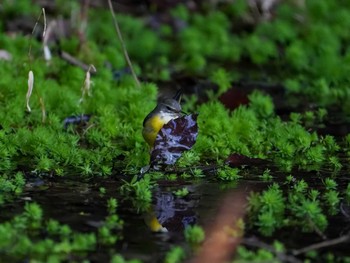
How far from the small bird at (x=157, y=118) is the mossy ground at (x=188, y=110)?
203 millimetres

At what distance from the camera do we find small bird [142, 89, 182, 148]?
20.7 feet

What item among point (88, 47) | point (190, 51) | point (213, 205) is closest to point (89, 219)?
point (213, 205)

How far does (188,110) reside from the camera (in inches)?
312

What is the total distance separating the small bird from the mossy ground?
0.20m

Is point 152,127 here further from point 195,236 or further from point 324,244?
point 324,244

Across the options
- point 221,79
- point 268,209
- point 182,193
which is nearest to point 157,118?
point 182,193

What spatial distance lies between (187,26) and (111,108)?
405 cm

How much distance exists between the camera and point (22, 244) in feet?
14.9

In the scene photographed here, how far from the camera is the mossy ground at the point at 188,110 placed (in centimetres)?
524

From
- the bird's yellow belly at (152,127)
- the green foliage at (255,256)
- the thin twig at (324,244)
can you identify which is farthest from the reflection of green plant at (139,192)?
the thin twig at (324,244)

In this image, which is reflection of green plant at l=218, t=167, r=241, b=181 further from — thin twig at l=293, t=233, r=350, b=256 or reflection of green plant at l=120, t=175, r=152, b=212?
thin twig at l=293, t=233, r=350, b=256

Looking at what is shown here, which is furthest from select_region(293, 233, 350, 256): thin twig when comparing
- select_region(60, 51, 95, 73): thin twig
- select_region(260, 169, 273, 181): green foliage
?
select_region(60, 51, 95, 73): thin twig

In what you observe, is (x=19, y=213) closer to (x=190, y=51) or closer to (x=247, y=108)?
(x=247, y=108)

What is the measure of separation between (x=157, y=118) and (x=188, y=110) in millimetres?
1598
